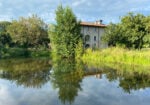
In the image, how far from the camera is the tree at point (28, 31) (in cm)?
6347

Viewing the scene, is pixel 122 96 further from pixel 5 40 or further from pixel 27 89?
pixel 5 40

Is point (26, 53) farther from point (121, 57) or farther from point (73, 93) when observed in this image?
point (73, 93)

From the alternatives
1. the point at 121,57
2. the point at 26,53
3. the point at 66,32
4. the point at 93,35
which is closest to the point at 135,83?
the point at 121,57

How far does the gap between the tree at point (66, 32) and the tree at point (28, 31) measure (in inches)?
620

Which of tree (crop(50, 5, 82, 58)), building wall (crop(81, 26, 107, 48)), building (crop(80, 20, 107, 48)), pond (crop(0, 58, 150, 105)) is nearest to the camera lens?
pond (crop(0, 58, 150, 105))

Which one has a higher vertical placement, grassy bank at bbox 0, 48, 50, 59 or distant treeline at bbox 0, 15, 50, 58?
distant treeline at bbox 0, 15, 50, 58

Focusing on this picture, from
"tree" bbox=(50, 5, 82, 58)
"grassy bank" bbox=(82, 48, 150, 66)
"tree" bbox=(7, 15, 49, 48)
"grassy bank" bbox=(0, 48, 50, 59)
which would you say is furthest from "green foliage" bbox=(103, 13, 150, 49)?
"tree" bbox=(7, 15, 49, 48)

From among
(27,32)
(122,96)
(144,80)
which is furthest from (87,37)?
(122,96)

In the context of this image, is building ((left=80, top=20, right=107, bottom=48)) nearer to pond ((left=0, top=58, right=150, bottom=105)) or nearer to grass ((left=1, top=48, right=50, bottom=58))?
grass ((left=1, top=48, right=50, bottom=58))

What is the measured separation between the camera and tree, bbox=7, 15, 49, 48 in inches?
2499

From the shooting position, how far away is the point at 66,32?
1887 inches

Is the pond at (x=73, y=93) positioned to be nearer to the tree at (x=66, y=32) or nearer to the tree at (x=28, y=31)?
the tree at (x=66, y=32)

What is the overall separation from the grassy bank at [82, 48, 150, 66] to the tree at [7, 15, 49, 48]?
2278 cm

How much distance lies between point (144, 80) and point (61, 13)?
3145cm
